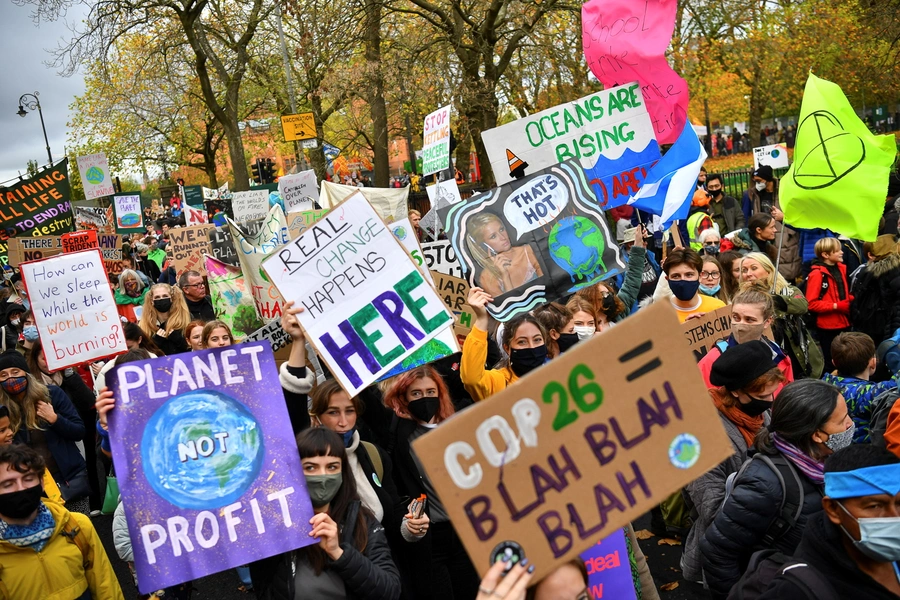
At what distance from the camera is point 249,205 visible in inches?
617

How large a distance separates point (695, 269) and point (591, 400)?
3746 millimetres

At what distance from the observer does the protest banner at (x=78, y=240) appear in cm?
1243

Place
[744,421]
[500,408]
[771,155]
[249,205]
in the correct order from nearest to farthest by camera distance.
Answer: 1. [500,408]
2. [744,421]
3. [249,205]
4. [771,155]

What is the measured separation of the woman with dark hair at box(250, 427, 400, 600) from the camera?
9.80 ft

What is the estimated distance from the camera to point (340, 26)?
15.5 meters

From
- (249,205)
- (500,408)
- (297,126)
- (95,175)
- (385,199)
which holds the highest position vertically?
(95,175)

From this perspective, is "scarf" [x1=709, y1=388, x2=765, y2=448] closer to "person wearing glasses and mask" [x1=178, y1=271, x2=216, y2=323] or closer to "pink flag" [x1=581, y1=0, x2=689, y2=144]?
"pink flag" [x1=581, y1=0, x2=689, y2=144]

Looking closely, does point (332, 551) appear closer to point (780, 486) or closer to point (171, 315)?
point (780, 486)

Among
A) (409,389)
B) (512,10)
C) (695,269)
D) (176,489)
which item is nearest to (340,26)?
(512,10)

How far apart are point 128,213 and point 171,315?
1334cm

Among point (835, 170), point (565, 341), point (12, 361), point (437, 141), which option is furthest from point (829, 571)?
point (437, 141)

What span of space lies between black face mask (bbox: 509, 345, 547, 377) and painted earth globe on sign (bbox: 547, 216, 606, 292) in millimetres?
660

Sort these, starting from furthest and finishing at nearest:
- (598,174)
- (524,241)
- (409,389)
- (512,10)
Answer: (512,10) → (598,174) → (524,241) → (409,389)

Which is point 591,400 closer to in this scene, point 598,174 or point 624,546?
point 624,546
